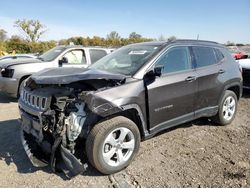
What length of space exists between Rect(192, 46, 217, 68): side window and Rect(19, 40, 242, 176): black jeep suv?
0.03 metres

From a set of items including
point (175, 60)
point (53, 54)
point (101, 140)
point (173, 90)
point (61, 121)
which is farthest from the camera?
point (53, 54)

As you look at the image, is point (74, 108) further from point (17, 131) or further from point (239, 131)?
point (239, 131)

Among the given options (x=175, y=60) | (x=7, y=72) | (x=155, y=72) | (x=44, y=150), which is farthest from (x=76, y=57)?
(x=44, y=150)

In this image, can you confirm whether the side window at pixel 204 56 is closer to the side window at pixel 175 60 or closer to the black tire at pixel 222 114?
the side window at pixel 175 60

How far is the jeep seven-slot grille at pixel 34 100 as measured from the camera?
3608 mm

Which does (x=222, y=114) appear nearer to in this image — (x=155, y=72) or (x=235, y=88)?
(x=235, y=88)

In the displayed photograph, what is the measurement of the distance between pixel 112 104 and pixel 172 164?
1318mm

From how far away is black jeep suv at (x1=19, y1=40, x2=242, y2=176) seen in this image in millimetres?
3518

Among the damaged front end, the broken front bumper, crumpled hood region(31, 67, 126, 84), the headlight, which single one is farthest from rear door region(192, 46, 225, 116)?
the headlight

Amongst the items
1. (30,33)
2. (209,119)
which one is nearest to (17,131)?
(209,119)

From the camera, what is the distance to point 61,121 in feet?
11.3

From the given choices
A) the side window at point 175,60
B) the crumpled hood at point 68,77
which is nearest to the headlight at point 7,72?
the crumpled hood at point 68,77

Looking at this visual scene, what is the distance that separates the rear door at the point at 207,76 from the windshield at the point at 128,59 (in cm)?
99

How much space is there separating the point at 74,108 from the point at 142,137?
118cm
